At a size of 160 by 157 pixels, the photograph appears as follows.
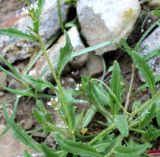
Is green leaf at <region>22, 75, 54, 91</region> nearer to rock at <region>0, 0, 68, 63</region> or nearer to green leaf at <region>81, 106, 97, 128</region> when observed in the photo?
green leaf at <region>81, 106, 97, 128</region>

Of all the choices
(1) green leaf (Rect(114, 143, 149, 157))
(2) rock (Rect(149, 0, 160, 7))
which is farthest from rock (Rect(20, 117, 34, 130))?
(2) rock (Rect(149, 0, 160, 7))

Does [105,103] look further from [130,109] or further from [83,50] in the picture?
[83,50]

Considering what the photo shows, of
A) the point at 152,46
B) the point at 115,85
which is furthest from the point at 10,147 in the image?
the point at 152,46

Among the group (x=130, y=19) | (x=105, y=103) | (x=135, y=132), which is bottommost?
(x=135, y=132)

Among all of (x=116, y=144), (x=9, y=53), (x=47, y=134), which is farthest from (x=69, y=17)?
(x=116, y=144)

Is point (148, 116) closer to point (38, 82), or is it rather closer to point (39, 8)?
point (38, 82)

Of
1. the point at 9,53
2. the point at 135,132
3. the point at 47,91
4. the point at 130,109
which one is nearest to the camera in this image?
the point at 135,132
